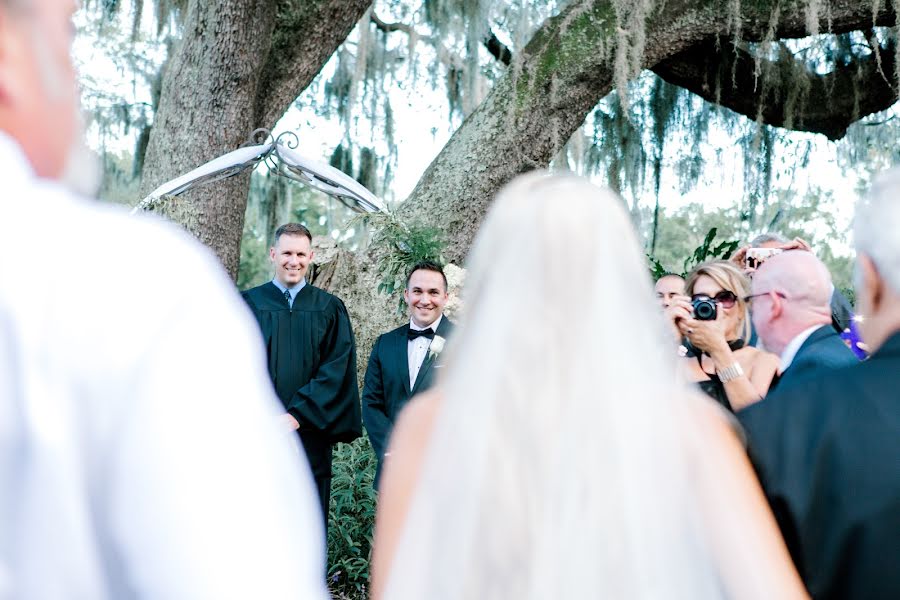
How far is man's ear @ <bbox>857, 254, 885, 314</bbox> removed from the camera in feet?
6.38

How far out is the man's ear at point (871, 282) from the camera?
6.38ft

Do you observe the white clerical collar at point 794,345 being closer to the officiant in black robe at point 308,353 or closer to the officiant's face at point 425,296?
the officiant's face at point 425,296

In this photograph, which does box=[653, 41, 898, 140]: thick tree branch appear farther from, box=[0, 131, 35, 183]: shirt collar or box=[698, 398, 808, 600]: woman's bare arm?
box=[0, 131, 35, 183]: shirt collar

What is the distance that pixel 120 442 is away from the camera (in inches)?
26.7

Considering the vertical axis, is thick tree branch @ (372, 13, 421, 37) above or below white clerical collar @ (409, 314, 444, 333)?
above

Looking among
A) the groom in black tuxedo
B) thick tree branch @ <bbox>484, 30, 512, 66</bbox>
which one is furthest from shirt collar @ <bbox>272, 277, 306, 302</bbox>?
thick tree branch @ <bbox>484, 30, 512, 66</bbox>

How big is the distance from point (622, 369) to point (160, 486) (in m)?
0.81

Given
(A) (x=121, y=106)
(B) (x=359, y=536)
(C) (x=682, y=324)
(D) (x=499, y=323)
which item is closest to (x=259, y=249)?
(A) (x=121, y=106)

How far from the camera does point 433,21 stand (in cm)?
1023

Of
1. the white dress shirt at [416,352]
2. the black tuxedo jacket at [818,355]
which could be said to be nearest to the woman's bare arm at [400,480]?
the black tuxedo jacket at [818,355]

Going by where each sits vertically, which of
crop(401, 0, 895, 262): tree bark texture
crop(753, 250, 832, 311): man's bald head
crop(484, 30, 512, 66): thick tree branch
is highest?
crop(484, 30, 512, 66): thick tree branch

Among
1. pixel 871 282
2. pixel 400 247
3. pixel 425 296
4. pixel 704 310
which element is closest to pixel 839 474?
pixel 871 282

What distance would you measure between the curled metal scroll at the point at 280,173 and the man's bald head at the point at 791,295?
4780 mm

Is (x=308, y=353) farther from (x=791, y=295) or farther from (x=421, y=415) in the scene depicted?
(x=421, y=415)
